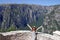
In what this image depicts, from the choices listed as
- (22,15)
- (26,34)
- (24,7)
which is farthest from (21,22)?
(26,34)

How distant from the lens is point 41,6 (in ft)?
655

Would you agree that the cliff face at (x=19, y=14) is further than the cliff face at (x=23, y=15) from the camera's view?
Yes

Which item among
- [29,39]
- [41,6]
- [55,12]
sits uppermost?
[41,6]

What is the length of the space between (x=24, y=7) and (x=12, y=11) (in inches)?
719

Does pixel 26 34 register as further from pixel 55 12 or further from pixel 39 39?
pixel 55 12

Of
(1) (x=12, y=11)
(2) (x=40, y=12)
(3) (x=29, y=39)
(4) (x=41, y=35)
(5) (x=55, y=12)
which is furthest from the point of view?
(2) (x=40, y=12)

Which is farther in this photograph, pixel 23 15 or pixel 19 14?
pixel 23 15

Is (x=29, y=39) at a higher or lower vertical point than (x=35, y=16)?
lower

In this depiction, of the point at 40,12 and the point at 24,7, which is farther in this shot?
the point at 40,12

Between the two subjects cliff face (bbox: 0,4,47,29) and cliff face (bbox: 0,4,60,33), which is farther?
cliff face (bbox: 0,4,47,29)

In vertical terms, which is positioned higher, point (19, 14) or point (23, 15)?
point (19, 14)

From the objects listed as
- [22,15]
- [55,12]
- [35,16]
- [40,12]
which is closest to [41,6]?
[40,12]

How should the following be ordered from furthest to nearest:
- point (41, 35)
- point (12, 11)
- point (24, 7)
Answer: point (24, 7), point (12, 11), point (41, 35)

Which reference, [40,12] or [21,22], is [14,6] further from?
[40,12]
